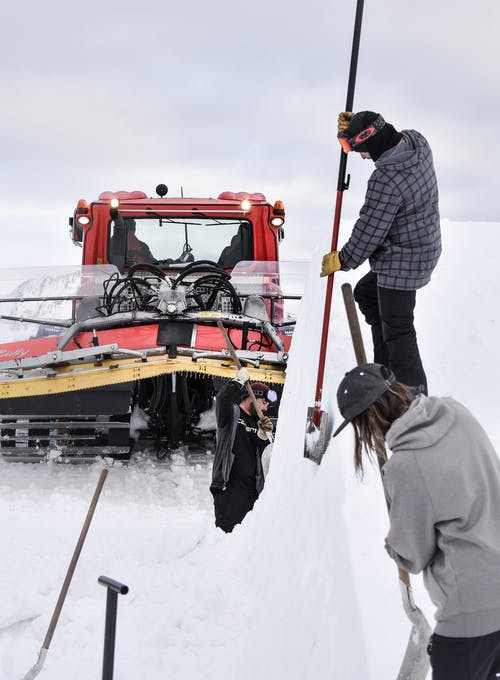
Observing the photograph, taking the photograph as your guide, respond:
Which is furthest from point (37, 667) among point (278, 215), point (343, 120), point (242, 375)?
point (278, 215)

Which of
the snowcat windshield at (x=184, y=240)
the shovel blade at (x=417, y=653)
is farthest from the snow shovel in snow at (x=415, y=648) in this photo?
the snowcat windshield at (x=184, y=240)

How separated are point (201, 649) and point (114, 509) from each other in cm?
237

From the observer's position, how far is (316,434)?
3490 mm

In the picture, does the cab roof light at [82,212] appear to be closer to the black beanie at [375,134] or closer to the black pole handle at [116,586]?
the black beanie at [375,134]

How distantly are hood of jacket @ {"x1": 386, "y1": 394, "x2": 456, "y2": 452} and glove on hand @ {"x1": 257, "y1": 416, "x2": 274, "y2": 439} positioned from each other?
134 inches

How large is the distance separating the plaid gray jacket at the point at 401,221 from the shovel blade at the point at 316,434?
0.71 m

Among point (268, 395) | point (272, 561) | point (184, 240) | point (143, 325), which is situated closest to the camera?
point (272, 561)

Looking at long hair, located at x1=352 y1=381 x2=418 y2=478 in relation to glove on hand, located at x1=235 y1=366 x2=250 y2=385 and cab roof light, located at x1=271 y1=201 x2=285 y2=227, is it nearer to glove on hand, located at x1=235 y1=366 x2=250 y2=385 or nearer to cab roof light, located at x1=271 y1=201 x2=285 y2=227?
glove on hand, located at x1=235 y1=366 x2=250 y2=385

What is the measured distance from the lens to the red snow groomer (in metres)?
6.29

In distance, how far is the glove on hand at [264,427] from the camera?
5.16 meters

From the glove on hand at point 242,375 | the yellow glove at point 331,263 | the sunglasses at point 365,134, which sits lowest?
the glove on hand at point 242,375

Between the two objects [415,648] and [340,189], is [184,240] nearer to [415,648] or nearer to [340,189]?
[340,189]

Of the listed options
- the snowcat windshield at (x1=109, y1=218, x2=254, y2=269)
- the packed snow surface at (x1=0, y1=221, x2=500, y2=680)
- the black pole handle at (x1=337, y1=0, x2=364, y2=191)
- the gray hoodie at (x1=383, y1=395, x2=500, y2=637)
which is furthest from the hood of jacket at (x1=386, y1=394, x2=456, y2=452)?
the snowcat windshield at (x1=109, y1=218, x2=254, y2=269)

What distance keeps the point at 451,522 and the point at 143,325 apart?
5333 millimetres
